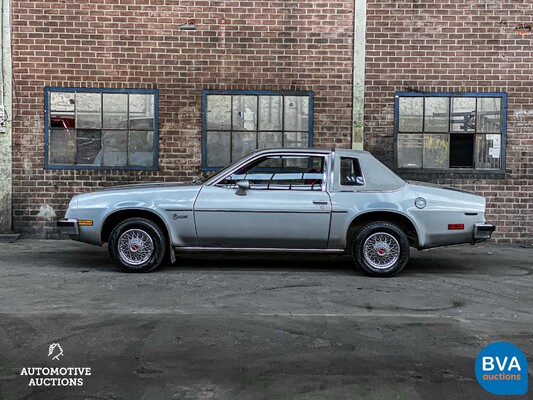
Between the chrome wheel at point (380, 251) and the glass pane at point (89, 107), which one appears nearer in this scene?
the chrome wheel at point (380, 251)

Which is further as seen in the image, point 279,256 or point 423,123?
point 423,123

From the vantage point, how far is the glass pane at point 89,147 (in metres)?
12.5

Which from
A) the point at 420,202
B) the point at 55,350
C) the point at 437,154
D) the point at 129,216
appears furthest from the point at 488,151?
the point at 55,350

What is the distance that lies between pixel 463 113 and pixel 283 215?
200 inches

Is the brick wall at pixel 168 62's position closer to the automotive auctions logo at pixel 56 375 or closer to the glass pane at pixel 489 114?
the glass pane at pixel 489 114

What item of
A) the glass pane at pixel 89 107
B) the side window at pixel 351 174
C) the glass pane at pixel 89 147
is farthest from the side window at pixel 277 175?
the glass pane at pixel 89 107

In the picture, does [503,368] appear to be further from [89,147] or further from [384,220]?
[89,147]

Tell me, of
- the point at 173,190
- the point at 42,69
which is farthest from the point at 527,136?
the point at 42,69

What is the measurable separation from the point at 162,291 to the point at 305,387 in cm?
348

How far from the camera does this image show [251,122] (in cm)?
1246

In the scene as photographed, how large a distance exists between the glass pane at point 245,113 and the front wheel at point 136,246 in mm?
3878

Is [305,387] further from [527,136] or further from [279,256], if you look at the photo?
[527,136]

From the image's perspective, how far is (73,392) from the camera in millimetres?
4656

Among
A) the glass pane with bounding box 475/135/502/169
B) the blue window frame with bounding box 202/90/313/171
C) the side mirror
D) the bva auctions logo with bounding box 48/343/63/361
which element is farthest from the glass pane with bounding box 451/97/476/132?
the bva auctions logo with bounding box 48/343/63/361
